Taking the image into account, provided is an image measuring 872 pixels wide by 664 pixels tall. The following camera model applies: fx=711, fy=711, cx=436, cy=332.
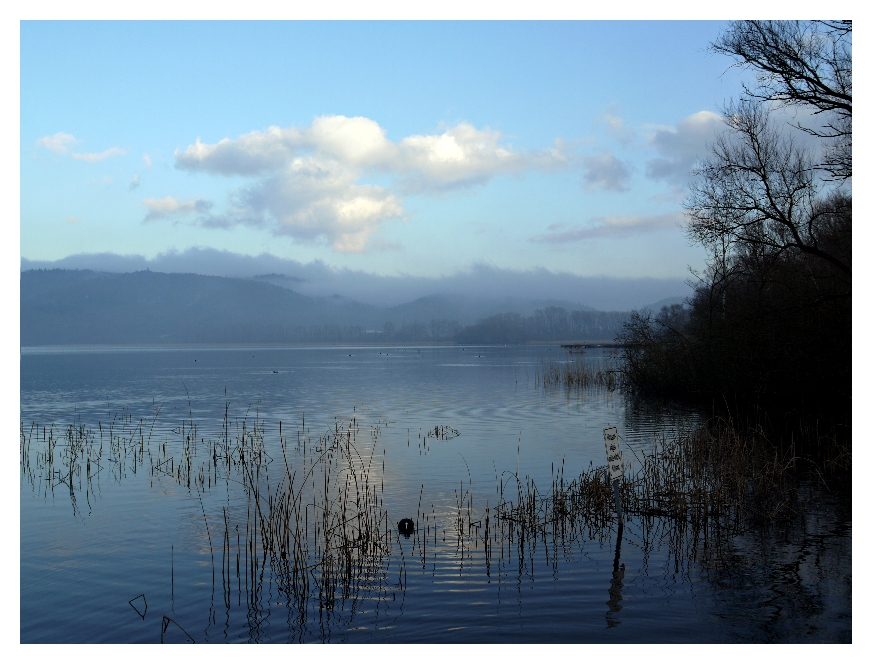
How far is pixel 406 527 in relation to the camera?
40.8ft

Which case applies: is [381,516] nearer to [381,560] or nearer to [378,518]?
[378,518]

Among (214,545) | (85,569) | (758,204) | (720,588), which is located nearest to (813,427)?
(758,204)

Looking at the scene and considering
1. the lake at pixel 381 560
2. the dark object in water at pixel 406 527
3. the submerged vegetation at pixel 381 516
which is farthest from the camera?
the dark object in water at pixel 406 527

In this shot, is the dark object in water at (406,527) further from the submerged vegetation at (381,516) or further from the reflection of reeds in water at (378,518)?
the reflection of reeds in water at (378,518)

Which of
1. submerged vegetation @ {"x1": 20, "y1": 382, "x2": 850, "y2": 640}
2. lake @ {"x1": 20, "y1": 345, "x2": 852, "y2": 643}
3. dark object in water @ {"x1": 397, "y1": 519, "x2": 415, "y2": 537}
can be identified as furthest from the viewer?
dark object in water @ {"x1": 397, "y1": 519, "x2": 415, "y2": 537}

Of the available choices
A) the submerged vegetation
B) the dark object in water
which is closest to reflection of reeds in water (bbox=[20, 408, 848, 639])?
the submerged vegetation

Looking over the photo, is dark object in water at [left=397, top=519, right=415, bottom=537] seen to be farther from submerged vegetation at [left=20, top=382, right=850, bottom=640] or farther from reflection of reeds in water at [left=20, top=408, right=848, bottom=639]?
reflection of reeds in water at [left=20, top=408, right=848, bottom=639]

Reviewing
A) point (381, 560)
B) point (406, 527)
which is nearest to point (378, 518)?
point (406, 527)

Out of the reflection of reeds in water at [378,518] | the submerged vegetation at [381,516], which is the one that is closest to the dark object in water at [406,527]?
the submerged vegetation at [381,516]

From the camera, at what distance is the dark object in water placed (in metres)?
12.4

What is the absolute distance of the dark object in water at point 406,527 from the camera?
12.4 m

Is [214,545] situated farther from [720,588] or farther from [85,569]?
[720,588]

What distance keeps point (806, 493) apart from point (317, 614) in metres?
11.0

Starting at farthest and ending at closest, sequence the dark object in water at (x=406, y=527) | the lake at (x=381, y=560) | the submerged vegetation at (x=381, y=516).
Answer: the dark object in water at (x=406, y=527), the submerged vegetation at (x=381, y=516), the lake at (x=381, y=560)
